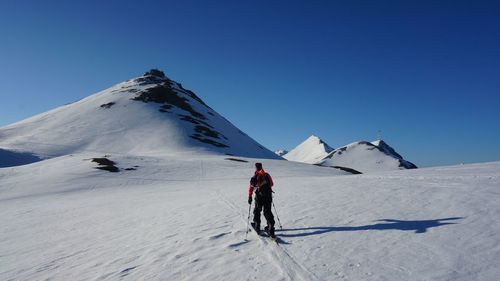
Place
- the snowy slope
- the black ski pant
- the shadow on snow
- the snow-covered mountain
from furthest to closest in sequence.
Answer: the snow-covered mountain
the black ski pant
the shadow on snow
the snowy slope

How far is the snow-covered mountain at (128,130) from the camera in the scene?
90.0m

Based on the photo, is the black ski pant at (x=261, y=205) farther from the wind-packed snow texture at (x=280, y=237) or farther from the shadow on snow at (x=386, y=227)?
the shadow on snow at (x=386, y=227)

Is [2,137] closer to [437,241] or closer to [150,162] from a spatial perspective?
[150,162]

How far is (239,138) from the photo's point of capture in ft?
417

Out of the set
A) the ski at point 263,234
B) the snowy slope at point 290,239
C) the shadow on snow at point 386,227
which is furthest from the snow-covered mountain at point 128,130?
the shadow on snow at point 386,227

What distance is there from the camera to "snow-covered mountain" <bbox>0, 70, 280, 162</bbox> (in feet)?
295

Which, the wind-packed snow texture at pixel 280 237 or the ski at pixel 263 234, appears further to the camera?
the ski at pixel 263 234

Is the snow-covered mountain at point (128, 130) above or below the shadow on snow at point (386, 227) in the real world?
above

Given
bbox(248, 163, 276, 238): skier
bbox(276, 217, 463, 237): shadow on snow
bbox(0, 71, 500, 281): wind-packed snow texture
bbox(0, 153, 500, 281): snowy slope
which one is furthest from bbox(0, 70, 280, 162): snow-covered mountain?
bbox(276, 217, 463, 237): shadow on snow

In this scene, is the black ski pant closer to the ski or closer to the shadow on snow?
the ski

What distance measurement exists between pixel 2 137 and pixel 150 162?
246ft

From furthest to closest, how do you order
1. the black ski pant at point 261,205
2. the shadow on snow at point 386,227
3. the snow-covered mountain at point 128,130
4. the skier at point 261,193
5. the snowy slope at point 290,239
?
the snow-covered mountain at point 128,130 < the skier at point 261,193 < the black ski pant at point 261,205 < the shadow on snow at point 386,227 < the snowy slope at point 290,239

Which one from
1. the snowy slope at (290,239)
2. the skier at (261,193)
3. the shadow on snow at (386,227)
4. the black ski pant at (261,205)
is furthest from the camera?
the skier at (261,193)

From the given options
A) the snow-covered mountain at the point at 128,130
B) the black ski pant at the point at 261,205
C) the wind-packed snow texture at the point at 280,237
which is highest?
the snow-covered mountain at the point at 128,130
